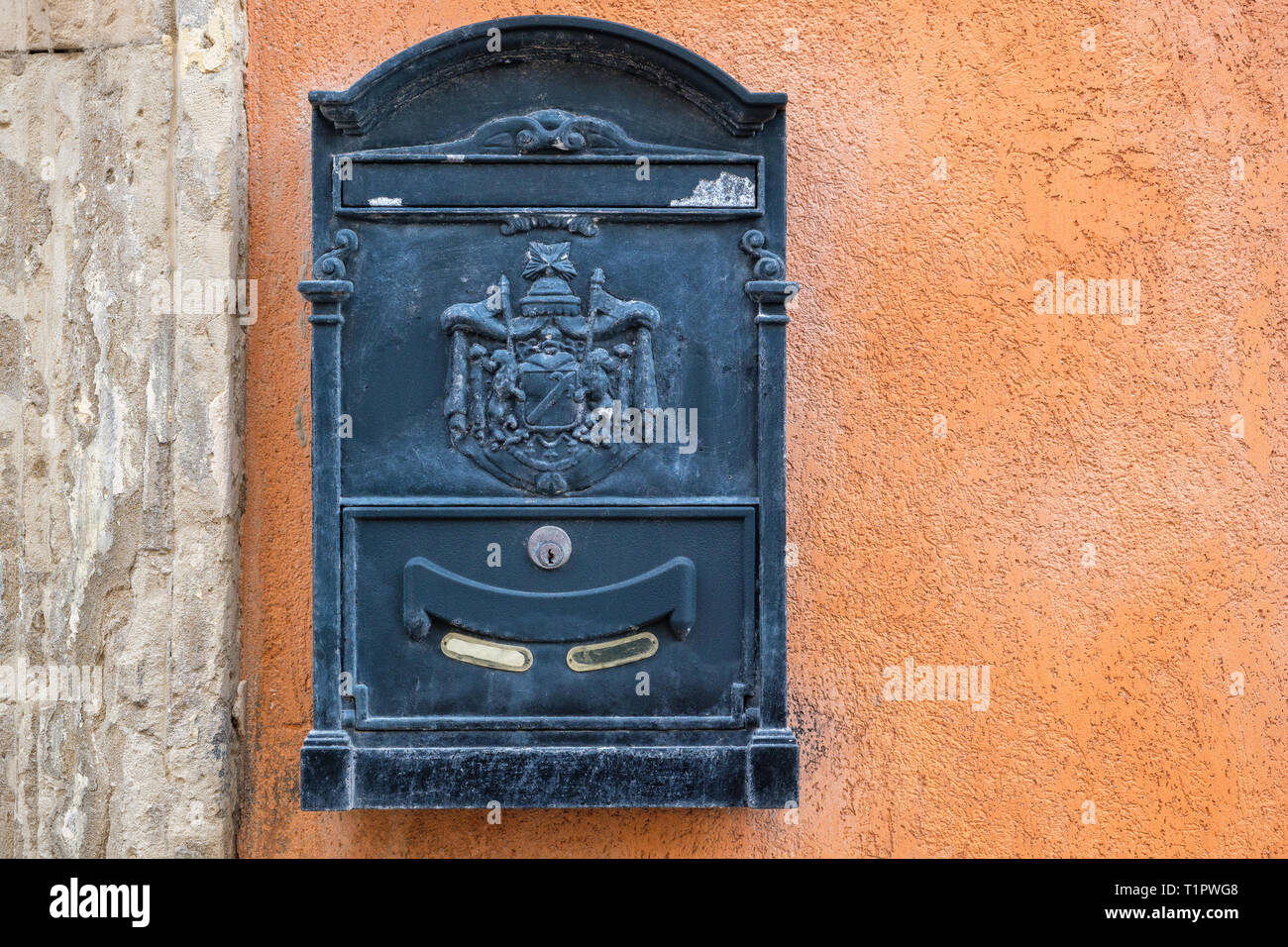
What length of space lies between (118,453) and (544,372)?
0.99 metres

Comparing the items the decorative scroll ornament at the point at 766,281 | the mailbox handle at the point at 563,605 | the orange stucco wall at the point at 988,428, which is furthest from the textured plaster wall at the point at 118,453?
the decorative scroll ornament at the point at 766,281

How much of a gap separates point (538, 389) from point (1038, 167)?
1290mm

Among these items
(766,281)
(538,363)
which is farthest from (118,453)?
(766,281)

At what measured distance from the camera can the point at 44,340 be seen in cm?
221

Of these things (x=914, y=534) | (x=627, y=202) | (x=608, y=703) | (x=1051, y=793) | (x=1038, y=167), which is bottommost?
(x=1051, y=793)

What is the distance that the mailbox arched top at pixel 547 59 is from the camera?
1.94 metres

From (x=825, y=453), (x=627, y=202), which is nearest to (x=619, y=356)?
(x=627, y=202)

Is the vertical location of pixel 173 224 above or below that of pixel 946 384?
above

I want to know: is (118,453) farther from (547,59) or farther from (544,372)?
(547,59)

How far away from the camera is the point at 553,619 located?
6.48ft

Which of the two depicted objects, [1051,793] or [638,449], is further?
[1051,793]

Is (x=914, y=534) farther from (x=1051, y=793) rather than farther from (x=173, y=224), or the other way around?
(x=173, y=224)

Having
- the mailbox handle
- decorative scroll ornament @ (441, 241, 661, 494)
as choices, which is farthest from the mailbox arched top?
the mailbox handle

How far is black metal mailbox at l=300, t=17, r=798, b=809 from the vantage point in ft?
6.46
